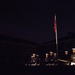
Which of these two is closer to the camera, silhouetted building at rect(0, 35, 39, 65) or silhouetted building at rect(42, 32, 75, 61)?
silhouetted building at rect(0, 35, 39, 65)

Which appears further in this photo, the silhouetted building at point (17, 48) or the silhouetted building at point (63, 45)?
the silhouetted building at point (63, 45)

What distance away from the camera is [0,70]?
898 inches

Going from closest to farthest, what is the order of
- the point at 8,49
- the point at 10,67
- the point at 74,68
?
the point at 74,68 < the point at 10,67 < the point at 8,49

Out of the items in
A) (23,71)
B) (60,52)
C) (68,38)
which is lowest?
(23,71)

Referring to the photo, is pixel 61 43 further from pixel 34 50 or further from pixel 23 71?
pixel 23 71

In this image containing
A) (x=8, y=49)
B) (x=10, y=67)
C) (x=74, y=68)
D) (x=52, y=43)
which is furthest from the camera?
(x=52, y=43)

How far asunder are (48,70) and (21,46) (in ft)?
95.8

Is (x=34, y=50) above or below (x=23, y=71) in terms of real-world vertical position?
above

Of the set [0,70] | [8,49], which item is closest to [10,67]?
[0,70]

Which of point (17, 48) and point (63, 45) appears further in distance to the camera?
point (63, 45)

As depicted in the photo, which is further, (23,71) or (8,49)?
(8,49)

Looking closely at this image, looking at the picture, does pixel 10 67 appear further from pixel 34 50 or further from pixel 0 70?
pixel 34 50

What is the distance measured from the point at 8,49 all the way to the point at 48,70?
80.8 feet

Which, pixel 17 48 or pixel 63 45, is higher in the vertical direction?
pixel 63 45
